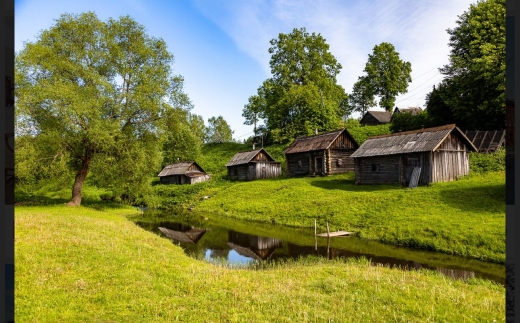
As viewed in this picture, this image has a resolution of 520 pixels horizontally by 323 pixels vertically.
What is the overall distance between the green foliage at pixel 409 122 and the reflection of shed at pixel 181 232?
37530mm

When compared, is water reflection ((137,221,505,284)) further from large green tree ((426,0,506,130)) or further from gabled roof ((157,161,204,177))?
gabled roof ((157,161,204,177))

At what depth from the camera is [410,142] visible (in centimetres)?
3145

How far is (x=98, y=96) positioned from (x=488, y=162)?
38182 millimetres

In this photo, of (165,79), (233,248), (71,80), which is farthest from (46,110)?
(233,248)

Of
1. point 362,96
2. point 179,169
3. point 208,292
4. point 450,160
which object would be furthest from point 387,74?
point 208,292

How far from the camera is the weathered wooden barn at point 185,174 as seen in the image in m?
59.4

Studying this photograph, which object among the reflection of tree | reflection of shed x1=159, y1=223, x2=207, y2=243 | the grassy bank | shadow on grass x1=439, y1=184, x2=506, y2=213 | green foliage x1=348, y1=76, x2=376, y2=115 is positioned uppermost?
green foliage x1=348, y1=76, x2=376, y2=115

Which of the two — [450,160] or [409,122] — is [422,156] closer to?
[450,160]

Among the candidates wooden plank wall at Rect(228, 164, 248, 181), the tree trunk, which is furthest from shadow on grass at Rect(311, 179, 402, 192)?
the tree trunk

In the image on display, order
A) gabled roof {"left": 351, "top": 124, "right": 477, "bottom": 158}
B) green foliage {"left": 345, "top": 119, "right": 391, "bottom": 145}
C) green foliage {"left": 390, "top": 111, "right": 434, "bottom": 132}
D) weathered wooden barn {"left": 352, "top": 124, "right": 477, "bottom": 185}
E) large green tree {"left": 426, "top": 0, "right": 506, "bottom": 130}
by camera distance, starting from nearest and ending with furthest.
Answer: weathered wooden barn {"left": 352, "top": 124, "right": 477, "bottom": 185}
gabled roof {"left": 351, "top": 124, "right": 477, "bottom": 158}
large green tree {"left": 426, "top": 0, "right": 506, "bottom": 130}
green foliage {"left": 390, "top": 111, "right": 434, "bottom": 132}
green foliage {"left": 345, "top": 119, "right": 391, "bottom": 145}

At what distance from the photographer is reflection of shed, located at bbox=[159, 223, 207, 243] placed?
23.4 metres

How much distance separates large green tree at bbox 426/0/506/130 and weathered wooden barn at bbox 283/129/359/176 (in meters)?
14.2

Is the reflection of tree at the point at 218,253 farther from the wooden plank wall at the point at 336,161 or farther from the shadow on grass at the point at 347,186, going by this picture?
the wooden plank wall at the point at 336,161

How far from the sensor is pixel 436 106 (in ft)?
148
